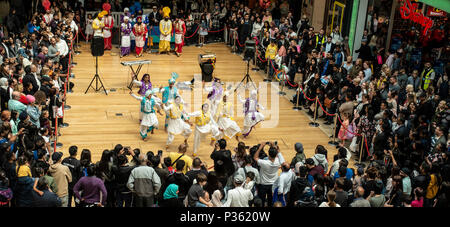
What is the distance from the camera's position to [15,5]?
2189cm

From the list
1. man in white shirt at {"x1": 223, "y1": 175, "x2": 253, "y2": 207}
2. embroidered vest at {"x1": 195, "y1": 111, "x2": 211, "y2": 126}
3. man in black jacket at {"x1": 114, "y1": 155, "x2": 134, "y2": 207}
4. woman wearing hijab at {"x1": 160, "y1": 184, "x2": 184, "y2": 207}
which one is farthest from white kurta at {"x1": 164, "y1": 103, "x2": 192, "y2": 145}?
man in white shirt at {"x1": 223, "y1": 175, "x2": 253, "y2": 207}

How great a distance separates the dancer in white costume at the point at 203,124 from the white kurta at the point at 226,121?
11.5 inches

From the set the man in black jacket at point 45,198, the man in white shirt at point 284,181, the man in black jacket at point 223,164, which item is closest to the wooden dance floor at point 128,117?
the man in black jacket at point 223,164

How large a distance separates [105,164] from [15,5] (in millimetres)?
15702

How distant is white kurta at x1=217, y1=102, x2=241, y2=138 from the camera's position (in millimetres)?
12055

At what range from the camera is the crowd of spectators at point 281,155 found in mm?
8055

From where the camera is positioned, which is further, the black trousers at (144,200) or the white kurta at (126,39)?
the white kurta at (126,39)

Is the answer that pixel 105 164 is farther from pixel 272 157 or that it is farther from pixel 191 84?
pixel 191 84

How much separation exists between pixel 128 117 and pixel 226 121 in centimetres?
323

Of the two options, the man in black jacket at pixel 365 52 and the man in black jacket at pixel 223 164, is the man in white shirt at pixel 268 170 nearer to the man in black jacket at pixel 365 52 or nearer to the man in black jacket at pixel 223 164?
the man in black jacket at pixel 223 164

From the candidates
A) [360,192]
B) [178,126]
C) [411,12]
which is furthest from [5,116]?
[411,12]

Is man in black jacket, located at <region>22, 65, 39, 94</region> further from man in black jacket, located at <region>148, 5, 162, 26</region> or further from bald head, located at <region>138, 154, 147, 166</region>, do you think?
man in black jacket, located at <region>148, 5, 162, 26</region>

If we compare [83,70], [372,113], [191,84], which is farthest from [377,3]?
[83,70]

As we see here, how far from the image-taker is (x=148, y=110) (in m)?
12.3
